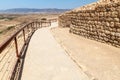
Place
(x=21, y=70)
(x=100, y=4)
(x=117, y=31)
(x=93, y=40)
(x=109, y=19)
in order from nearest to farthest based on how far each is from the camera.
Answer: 1. (x=21, y=70)
2. (x=117, y=31)
3. (x=109, y=19)
4. (x=100, y=4)
5. (x=93, y=40)

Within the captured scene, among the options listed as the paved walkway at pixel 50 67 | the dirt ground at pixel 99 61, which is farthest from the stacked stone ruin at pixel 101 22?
the paved walkway at pixel 50 67

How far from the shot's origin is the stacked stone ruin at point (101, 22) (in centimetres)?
1061

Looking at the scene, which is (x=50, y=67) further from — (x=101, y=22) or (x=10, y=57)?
(x=101, y=22)

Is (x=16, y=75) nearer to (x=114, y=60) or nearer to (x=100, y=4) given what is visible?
(x=114, y=60)

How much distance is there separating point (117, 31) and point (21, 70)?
483 cm

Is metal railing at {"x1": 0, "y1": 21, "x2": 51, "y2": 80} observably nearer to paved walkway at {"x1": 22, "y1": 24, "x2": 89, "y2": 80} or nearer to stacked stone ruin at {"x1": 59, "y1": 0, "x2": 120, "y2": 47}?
paved walkway at {"x1": 22, "y1": 24, "x2": 89, "y2": 80}

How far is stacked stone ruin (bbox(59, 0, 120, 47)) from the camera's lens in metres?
10.6

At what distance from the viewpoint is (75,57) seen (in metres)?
9.16

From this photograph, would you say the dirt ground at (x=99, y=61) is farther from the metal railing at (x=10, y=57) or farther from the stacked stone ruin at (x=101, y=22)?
the metal railing at (x=10, y=57)

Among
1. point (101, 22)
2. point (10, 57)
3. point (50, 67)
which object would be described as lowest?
point (10, 57)

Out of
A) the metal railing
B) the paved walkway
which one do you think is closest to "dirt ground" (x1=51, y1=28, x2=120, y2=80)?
the paved walkway

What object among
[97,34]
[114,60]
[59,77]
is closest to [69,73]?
[59,77]

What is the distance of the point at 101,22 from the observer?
Answer: 12062 millimetres

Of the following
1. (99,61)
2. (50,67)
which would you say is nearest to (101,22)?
(99,61)
